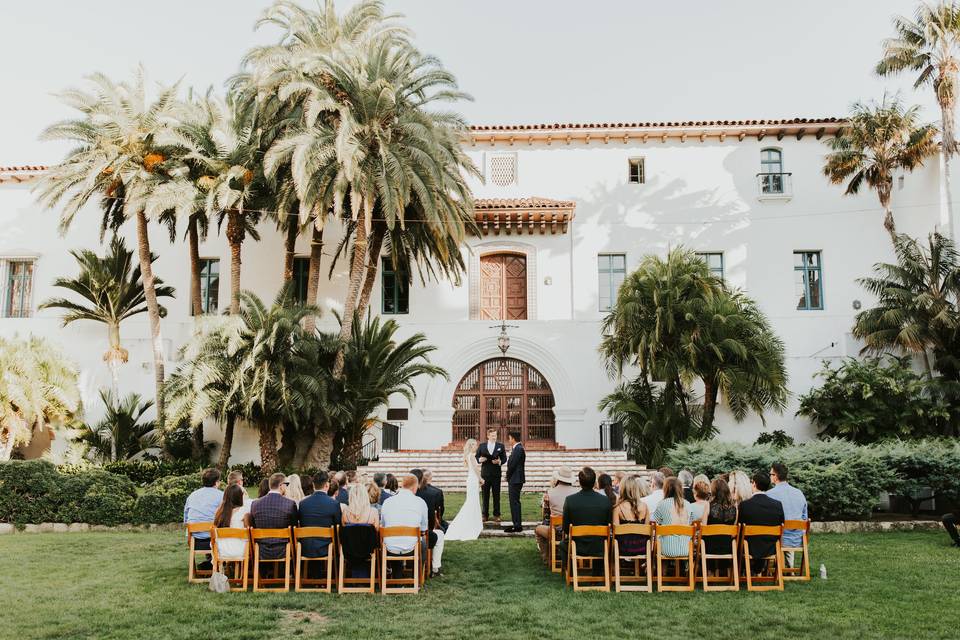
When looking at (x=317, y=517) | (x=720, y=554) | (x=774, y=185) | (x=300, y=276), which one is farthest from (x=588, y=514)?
(x=774, y=185)

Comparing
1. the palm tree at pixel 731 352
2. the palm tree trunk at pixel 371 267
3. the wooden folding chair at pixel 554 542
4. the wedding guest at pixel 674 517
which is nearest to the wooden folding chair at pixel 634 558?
the wedding guest at pixel 674 517

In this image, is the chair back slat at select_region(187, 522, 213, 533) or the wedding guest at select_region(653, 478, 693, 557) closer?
the wedding guest at select_region(653, 478, 693, 557)

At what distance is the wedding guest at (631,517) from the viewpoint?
28.6ft

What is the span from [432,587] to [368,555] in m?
0.92

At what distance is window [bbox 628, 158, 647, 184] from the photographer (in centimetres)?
2495

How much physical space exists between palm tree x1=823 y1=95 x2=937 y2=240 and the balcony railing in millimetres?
1181

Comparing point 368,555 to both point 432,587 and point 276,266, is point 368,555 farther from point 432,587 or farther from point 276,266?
point 276,266

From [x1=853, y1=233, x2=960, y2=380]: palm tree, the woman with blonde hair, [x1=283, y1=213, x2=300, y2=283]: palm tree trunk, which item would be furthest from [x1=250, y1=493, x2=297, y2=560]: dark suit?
[x1=853, y1=233, x2=960, y2=380]: palm tree

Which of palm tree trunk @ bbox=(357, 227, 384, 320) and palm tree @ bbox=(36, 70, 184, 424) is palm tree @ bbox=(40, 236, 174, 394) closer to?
palm tree @ bbox=(36, 70, 184, 424)

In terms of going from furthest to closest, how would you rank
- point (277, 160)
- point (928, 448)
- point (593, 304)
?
1. point (593, 304)
2. point (277, 160)
3. point (928, 448)

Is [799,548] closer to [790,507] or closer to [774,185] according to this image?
[790,507]

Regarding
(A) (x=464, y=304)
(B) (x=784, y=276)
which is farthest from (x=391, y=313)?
(B) (x=784, y=276)

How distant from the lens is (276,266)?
24609 millimetres

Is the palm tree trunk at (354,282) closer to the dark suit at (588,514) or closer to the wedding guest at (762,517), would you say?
the dark suit at (588,514)
